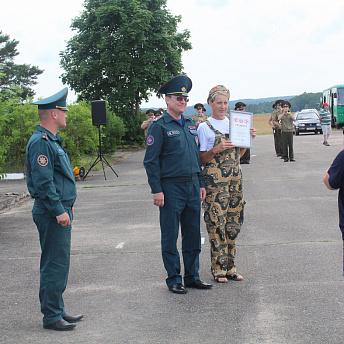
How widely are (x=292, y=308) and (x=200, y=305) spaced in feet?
2.70

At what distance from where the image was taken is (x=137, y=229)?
28.4ft

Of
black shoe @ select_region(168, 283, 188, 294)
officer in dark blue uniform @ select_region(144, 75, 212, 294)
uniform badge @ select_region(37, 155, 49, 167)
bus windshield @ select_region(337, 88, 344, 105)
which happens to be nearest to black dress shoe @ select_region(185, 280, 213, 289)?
officer in dark blue uniform @ select_region(144, 75, 212, 294)

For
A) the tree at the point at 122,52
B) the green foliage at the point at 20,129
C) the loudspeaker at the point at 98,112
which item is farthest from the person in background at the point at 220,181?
the tree at the point at 122,52

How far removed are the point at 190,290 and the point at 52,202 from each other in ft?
6.33

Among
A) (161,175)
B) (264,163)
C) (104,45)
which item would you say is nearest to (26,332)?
(161,175)

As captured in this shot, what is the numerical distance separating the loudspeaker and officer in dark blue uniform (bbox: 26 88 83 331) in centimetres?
1259

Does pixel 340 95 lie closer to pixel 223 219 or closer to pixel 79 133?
pixel 79 133

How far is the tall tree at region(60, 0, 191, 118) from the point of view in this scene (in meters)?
34.2

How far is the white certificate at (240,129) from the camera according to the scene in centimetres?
554

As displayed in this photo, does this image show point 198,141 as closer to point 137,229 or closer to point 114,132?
point 137,229

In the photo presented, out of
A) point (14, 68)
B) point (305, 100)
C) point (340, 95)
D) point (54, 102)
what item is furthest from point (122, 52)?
point (305, 100)

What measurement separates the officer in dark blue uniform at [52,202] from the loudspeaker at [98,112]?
1259 centimetres

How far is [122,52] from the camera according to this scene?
111ft

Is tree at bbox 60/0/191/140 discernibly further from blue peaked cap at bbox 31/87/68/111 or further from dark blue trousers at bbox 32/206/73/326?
dark blue trousers at bbox 32/206/73/326
